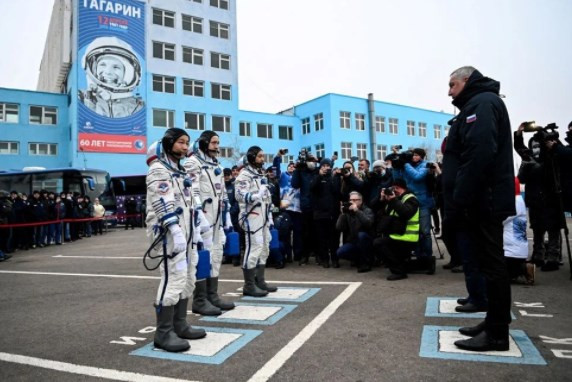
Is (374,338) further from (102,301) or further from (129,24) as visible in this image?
(129,24)

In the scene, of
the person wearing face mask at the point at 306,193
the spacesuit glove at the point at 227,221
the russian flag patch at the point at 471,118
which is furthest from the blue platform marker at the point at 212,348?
the person wearing face mask at the point at 306,193

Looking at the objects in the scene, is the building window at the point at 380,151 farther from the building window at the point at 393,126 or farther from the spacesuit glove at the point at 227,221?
the spacesuit glove at the point at 227,221

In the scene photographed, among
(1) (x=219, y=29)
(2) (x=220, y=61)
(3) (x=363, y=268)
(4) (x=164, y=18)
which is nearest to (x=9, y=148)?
(4) (x=164, y=18)

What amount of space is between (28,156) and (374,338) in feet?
121

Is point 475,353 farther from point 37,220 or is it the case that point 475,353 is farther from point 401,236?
point 37,220

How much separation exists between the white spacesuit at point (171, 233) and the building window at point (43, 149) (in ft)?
116

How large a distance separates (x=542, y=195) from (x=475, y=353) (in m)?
5.08

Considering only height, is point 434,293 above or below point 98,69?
below

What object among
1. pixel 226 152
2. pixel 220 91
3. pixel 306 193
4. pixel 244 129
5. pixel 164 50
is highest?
pixel 164 50

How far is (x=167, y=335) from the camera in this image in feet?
12.9

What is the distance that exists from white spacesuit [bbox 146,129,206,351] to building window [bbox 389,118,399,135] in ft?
157

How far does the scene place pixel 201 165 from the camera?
545cm

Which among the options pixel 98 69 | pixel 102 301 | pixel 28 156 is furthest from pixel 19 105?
pixel 102 301

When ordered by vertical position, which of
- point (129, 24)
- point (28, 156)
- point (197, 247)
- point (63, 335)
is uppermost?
point (129, 24)
